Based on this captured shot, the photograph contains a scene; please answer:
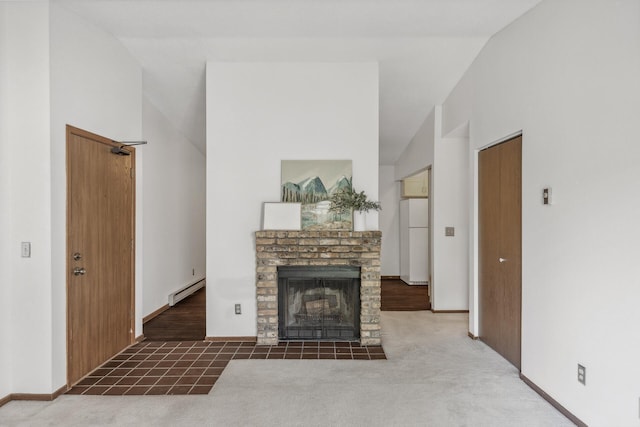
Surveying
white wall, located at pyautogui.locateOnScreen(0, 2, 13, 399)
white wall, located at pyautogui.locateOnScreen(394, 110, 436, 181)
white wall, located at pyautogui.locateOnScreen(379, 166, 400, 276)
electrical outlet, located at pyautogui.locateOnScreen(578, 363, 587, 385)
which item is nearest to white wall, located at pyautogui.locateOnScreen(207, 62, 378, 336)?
white wall, located at pyautogui.locateOnScreen(394, 110, 436, 181)

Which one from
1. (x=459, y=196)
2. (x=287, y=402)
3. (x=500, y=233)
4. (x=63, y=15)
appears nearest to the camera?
(x=287, y=402)

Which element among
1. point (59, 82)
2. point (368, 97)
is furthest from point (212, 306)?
point (368, 97)

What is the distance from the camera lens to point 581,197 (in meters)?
2.49

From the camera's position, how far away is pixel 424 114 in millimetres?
5316

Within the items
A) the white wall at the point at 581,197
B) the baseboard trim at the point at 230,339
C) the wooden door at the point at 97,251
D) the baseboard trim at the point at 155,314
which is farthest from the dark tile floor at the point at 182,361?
the white wall at the point at 581,197

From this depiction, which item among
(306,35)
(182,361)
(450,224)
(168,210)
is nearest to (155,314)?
(168,210)

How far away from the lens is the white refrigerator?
6926 mm

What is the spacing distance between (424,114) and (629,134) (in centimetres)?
333

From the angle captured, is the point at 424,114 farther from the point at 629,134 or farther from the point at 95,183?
the point at 95,183

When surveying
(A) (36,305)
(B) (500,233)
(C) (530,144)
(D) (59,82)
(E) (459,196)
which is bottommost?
(A) (36,305)

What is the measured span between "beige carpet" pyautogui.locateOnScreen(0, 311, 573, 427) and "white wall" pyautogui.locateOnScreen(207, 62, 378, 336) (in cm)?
95

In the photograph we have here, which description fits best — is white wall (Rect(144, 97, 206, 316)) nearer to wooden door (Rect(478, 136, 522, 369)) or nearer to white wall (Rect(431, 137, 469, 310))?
white wall (Rect(431, 137, 469, 310))

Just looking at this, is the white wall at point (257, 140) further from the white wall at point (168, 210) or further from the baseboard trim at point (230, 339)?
the white wall at point (168, 210)

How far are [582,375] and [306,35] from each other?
3395 mm
